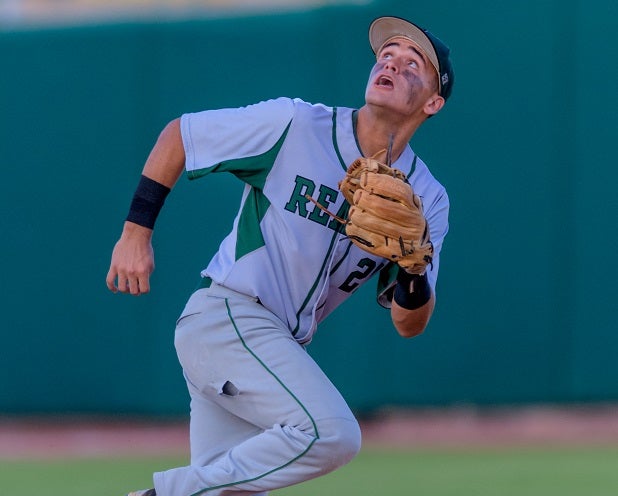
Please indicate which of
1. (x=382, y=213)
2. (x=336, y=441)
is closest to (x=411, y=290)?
(x=382, y=213)

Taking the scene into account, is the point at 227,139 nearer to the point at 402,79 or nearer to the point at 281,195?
the point at 281,195

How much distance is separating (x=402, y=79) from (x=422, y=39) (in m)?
0.17

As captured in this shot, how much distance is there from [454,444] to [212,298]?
3191 millimetres

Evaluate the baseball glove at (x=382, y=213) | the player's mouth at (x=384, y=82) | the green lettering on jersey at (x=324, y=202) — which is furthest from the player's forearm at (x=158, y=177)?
the player's mouth at (x=384, y=82)

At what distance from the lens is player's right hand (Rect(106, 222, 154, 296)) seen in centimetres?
359

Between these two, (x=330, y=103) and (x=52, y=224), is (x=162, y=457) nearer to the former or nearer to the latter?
(x=52, y=224)

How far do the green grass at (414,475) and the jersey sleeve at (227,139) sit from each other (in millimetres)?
1885

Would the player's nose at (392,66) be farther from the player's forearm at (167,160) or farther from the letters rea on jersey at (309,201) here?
the player's forearm at (167,160)

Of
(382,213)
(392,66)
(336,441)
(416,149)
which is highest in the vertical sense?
Answer: (416,149)

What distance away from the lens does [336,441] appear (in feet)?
11.4

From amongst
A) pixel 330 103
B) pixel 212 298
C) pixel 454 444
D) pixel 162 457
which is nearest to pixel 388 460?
pixel 454 444

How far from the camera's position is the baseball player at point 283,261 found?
3.51 metres

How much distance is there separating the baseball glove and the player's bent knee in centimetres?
52

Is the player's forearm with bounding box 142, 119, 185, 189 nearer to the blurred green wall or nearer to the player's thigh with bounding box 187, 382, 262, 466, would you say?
the player's thigh with bounding box 187, 382, 262, 466
